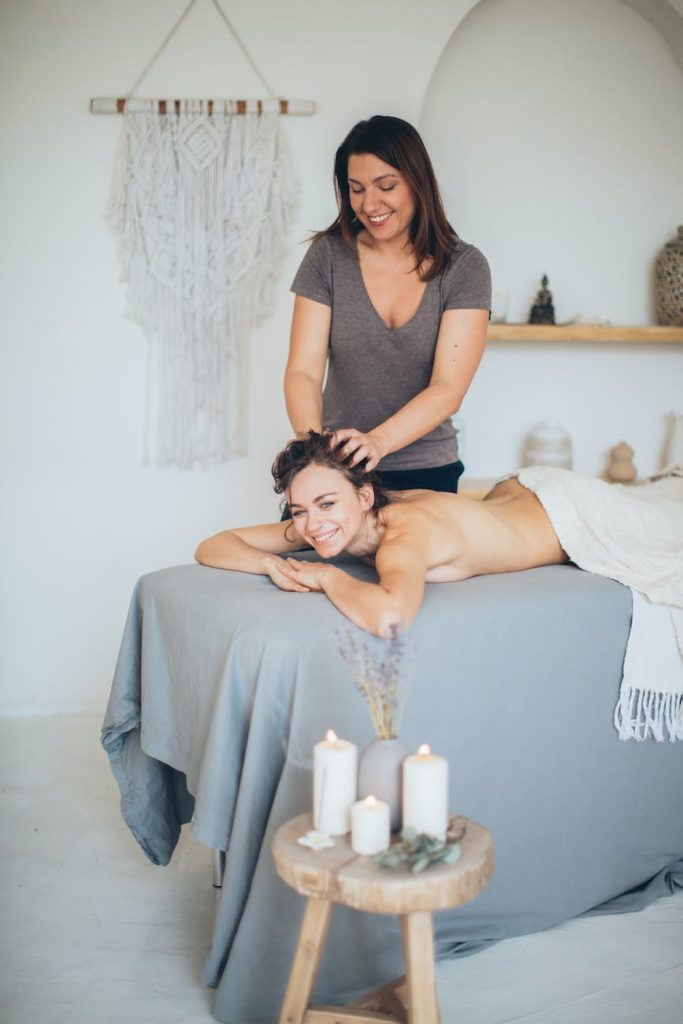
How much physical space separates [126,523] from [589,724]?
6.28ft

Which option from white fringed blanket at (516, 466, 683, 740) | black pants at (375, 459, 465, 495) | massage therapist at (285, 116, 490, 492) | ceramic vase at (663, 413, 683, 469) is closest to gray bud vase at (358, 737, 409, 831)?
white fringed blanket at (516, 466, 683, 740)

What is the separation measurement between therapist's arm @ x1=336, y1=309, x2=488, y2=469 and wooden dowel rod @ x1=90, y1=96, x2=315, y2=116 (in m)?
1.22

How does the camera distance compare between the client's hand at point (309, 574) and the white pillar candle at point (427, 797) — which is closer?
the white pillar candle at point (427, 797)

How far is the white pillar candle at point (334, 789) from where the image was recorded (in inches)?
56.2

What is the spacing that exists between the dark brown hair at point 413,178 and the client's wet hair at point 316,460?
0.60 meters

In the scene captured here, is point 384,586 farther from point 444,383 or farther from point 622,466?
point 622,466

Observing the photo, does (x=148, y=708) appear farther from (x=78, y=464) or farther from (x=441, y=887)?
(x=78, y=464)

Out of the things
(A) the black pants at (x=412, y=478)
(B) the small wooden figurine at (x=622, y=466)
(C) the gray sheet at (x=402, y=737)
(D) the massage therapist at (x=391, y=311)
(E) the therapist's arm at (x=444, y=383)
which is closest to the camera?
(C) the gray sheet at (x=402, y=737)

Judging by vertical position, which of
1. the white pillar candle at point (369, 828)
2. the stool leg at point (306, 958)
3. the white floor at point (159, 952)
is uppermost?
the white pillar candle at point (369, 828)

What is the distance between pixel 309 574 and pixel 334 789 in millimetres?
613

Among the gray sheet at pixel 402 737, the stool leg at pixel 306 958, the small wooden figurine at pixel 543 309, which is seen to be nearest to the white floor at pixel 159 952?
the gray sheet at pixel 402 737

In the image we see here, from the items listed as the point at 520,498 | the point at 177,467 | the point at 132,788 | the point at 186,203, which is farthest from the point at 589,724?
the point at 186,203

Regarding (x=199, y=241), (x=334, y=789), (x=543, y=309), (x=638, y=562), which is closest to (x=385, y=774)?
(x=334, y=789)

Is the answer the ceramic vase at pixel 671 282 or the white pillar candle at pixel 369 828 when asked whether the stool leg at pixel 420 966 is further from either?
the ceramic vase at pixel 671 282
